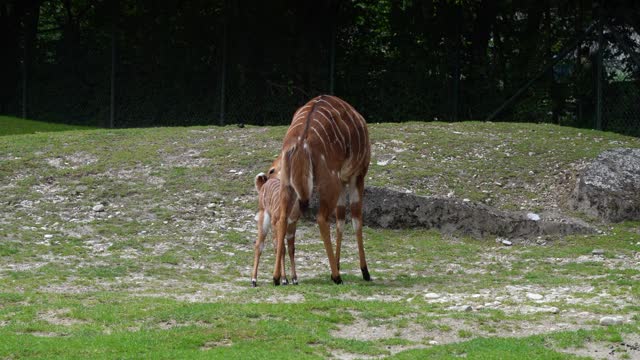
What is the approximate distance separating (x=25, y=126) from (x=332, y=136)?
12580 millimetres

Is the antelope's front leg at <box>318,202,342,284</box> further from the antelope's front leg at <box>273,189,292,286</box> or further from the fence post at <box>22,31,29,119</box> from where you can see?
the fence post at <box>22,31,29,119</box>

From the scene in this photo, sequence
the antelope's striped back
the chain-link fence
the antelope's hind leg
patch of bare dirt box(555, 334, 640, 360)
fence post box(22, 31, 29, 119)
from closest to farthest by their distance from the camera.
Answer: patch of bare dirt box(555, 334, 640, 360) < the antelope's striped back < the antelope's hind leg < the chain-link fence < fence post box(22, 31, 29, 119)

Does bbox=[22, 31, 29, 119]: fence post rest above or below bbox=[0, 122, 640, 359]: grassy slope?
above

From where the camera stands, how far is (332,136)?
10305 millimetres

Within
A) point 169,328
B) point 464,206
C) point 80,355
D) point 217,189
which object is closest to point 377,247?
point 464,206

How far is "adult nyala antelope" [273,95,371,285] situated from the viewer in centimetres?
979

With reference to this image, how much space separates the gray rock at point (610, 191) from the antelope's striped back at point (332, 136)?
4073 millimetres

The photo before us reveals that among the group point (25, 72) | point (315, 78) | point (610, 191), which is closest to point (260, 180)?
point (610, 191)

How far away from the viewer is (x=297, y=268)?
440 inches

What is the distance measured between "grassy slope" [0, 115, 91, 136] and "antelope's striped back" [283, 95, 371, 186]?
11082 mm

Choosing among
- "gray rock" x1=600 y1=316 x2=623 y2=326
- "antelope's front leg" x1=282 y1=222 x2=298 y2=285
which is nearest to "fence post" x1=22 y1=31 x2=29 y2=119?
"antelope's front leg" x1=282 y1=222 x2=298 y2=285

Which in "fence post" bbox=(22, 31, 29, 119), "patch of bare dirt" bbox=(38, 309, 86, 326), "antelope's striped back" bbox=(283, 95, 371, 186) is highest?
"fence post" bbox=(22, 31, 29, 119)

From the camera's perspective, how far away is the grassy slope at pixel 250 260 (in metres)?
7.34

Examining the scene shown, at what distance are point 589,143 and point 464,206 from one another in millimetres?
3885
